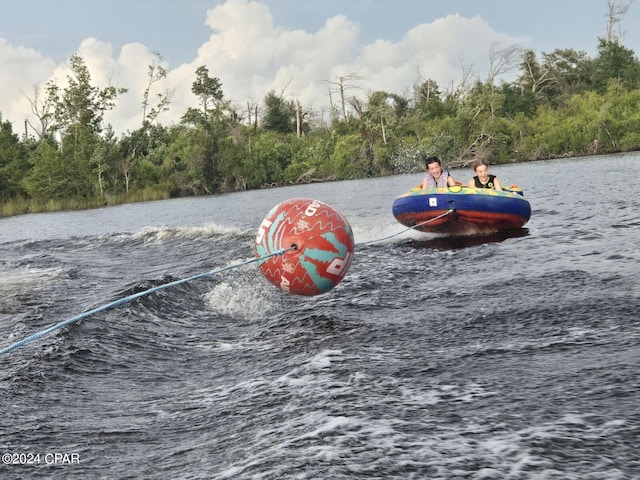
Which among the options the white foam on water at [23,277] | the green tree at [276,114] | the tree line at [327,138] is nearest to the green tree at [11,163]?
the tree line at [327,138]

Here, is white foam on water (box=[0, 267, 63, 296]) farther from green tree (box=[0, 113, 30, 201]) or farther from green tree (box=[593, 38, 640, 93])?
green tree (box=[593, 38, 640, 93])

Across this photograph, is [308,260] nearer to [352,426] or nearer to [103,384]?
[103,384]

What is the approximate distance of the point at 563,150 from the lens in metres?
45.8

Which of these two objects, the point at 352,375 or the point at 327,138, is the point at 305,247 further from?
the point at 327,138

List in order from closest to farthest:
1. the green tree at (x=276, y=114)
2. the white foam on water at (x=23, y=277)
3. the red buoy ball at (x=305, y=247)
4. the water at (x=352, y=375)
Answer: the water at (x=352, y=375) < the red buoy ball at (x=305, y=247) < the white foam on water at (x=23, y=277) < the green tree at (x=276, y=114)

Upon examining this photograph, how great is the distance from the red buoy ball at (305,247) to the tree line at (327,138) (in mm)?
38815

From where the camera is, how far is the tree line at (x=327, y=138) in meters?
44.2

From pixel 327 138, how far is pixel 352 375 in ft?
172

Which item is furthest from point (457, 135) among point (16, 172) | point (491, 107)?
point (16, 172)

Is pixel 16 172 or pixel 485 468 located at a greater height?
pixel 16 172

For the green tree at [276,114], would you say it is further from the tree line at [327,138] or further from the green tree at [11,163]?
the green tree at [11,163]

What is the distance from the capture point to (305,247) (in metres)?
5.30

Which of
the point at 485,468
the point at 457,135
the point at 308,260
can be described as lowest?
the point at 485,468

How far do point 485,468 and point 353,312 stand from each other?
326cm
